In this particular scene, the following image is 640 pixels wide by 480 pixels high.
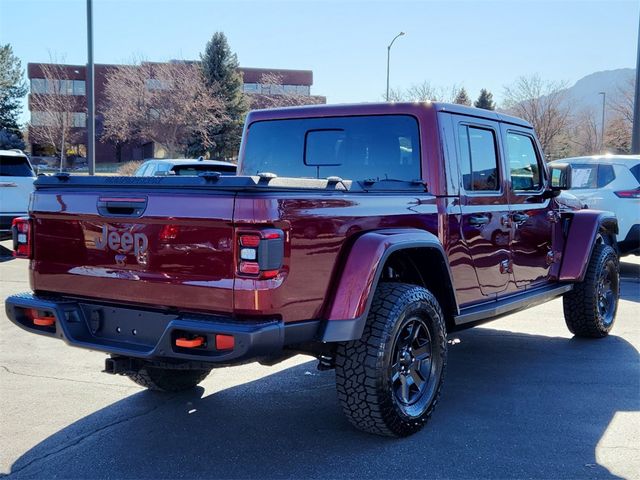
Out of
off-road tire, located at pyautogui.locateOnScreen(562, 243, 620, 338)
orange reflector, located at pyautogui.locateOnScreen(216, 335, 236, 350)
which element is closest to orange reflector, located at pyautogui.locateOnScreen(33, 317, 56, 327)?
orange reflector, located at pyautogui.locateOnScreen(216, 335, 236, 350)

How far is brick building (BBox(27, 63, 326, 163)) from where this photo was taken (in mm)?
40625

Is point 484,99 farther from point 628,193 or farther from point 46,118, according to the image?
point 628,193

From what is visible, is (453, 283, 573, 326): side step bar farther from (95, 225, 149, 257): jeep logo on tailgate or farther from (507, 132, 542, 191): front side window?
(95, 225, 149, 257): jeep logo on tailgate

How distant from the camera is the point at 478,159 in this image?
4852 millimetres

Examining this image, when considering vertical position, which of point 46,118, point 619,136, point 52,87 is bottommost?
point 619,136

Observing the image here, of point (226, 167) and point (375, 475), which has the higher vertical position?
point (226, 167)

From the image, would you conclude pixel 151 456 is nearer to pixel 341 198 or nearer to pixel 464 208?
pixel 341 198

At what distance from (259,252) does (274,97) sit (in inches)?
1688

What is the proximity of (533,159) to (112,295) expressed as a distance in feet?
12.4

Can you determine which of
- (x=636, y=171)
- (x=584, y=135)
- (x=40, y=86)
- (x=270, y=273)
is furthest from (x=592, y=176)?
(x=584, y=135)

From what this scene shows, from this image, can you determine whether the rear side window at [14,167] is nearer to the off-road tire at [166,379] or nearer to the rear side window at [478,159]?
the off-road tire at [166,379]

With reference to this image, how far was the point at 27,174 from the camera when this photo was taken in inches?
488

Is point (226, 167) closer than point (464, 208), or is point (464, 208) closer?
point (464, 208)

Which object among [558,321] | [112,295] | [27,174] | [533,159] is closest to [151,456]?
[112,295]
